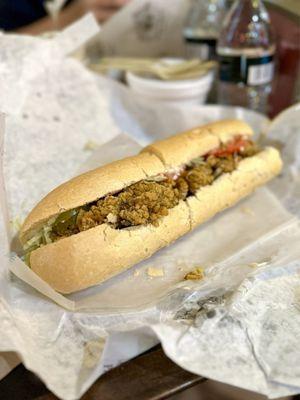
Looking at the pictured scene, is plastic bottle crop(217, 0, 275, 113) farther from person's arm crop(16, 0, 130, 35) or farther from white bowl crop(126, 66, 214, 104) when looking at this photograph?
person's arm crop(16, 0, 130, 35)

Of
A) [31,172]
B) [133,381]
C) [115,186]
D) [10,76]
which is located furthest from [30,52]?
[133,381]

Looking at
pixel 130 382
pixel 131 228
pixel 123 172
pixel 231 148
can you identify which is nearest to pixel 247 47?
pixel 231 148

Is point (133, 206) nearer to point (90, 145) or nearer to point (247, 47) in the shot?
point (90, 145)

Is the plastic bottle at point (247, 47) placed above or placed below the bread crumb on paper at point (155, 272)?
above

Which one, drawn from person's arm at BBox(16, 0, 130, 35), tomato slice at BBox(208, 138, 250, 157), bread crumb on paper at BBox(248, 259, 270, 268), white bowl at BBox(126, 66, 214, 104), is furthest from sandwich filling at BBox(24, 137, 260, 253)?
person's arm at BBox(16, 0, 130, 35)

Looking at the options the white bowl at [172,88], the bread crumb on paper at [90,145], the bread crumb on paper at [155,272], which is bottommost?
the bread crumb on paper at [155,272]

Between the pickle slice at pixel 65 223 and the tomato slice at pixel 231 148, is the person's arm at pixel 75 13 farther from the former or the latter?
the pickle slice at pixel 65 223

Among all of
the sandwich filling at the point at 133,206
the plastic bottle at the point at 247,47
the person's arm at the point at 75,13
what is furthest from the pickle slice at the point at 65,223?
the person's arm at the point at 75,13
